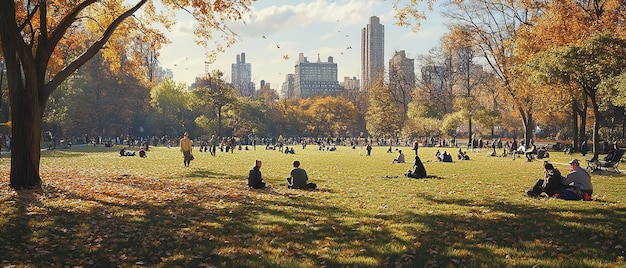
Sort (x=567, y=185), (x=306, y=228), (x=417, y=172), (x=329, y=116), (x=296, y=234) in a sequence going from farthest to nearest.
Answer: (x=329, y=116) < (x=417, y=172) < (x=567, y=185) < (x=306, y=228) < (x=296, y=234)

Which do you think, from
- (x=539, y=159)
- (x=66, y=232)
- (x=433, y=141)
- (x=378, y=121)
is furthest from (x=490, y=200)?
(x=378, y=121)

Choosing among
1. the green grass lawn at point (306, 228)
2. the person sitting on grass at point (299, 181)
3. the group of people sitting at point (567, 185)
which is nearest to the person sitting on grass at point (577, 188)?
the group of people sitting at point (567, 185)

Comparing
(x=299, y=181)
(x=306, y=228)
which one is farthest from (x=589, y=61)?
(x=306, y=228)

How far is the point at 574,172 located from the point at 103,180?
1520 cm

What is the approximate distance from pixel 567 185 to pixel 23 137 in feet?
49.8

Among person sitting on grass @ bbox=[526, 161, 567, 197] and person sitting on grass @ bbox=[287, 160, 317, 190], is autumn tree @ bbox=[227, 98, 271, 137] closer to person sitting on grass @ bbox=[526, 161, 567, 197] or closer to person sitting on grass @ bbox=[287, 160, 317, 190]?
person sitting on grass @ bbox=[287, 160, 317, 190]

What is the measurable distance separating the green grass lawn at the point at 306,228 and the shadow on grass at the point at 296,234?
2 cm

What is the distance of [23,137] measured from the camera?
1307cm

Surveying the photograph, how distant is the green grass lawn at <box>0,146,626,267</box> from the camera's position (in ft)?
21.8

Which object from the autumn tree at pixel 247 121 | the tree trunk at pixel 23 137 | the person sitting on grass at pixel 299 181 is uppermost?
the autumn tree at pixel 247 121

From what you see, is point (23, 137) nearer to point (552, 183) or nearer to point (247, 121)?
point (552, 183)

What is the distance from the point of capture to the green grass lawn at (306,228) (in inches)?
262

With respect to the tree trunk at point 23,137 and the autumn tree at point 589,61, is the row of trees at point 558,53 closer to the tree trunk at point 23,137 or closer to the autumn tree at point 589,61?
the autumn tree at point 589,61

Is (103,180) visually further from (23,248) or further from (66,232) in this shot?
(23,248)
